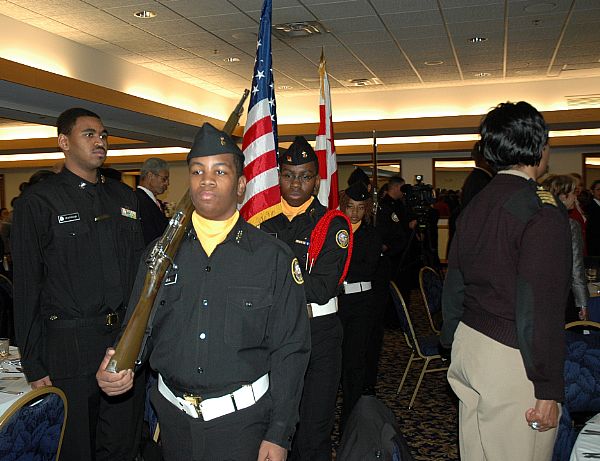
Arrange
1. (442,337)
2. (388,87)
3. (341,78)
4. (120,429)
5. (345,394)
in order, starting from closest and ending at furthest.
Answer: (442,337) < (120,429) < (345,394) < (341,78) < (388,87)

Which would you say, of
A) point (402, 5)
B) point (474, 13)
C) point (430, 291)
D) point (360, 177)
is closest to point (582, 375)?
point (430, 291)

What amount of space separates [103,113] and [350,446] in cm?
819

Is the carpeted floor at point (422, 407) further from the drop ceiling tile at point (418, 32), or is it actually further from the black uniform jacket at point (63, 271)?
the drop ceiling tile at point (418, 32)

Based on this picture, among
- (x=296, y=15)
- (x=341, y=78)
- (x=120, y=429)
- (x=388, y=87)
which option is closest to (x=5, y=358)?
(x=120, y=429)

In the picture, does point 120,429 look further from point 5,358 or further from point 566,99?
point 566,99

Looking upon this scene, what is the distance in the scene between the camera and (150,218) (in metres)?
5.20

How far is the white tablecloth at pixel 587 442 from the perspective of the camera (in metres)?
1.78

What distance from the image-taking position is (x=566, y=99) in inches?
408

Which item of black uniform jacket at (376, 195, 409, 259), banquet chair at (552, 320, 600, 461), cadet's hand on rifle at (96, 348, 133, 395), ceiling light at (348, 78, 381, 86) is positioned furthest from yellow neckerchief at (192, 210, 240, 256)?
ceiling light at (348, 78, 381, 86)

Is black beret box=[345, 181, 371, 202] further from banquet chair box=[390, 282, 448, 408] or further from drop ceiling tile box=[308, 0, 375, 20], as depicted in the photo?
drop ceiling tile box=[308, 0, 375, 20]

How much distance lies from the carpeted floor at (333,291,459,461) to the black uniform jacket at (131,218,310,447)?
197 cm

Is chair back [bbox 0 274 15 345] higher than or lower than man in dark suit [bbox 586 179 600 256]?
lower

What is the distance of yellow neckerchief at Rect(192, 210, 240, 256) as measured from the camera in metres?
1.92

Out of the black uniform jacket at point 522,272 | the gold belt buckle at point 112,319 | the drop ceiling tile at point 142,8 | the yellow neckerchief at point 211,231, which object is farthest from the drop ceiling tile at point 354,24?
the yellow neckerchief at point 211,231
